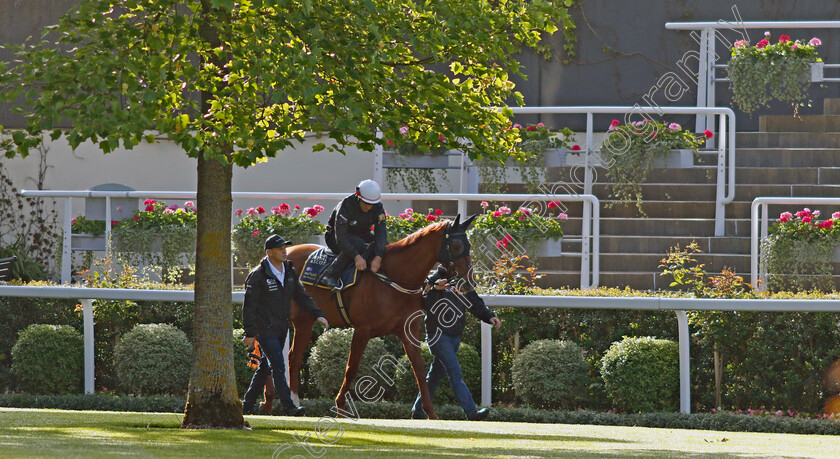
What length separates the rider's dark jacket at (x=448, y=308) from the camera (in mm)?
10062

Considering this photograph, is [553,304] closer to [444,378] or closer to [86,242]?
[444,378]

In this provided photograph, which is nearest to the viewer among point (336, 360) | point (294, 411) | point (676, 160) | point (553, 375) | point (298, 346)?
point (294, 411)

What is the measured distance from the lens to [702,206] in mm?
14281

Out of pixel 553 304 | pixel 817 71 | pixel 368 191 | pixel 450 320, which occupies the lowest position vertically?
pixel 450 320

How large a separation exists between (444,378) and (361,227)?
1822mm

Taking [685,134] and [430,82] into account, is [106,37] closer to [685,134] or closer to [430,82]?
[430,82]

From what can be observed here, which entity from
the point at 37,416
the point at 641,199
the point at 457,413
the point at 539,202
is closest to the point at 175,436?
the point at 37,416

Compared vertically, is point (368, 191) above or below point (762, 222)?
above

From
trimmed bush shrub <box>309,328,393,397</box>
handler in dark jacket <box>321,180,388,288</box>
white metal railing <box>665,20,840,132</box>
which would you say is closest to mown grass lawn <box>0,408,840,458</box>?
handler in dark jacket <box>321,180,388,288</box>

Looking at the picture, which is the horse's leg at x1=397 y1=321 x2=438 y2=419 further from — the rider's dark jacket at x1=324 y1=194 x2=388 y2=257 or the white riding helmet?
the white riding helmet

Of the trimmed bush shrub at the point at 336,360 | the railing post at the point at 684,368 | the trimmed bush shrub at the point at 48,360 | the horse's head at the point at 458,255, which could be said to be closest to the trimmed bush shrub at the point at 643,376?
the railing post at the point at 684,368

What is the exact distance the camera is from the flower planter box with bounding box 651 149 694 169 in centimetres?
1418

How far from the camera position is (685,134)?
47.2ft

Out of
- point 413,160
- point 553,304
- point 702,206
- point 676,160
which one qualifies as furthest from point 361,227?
point 702,206
